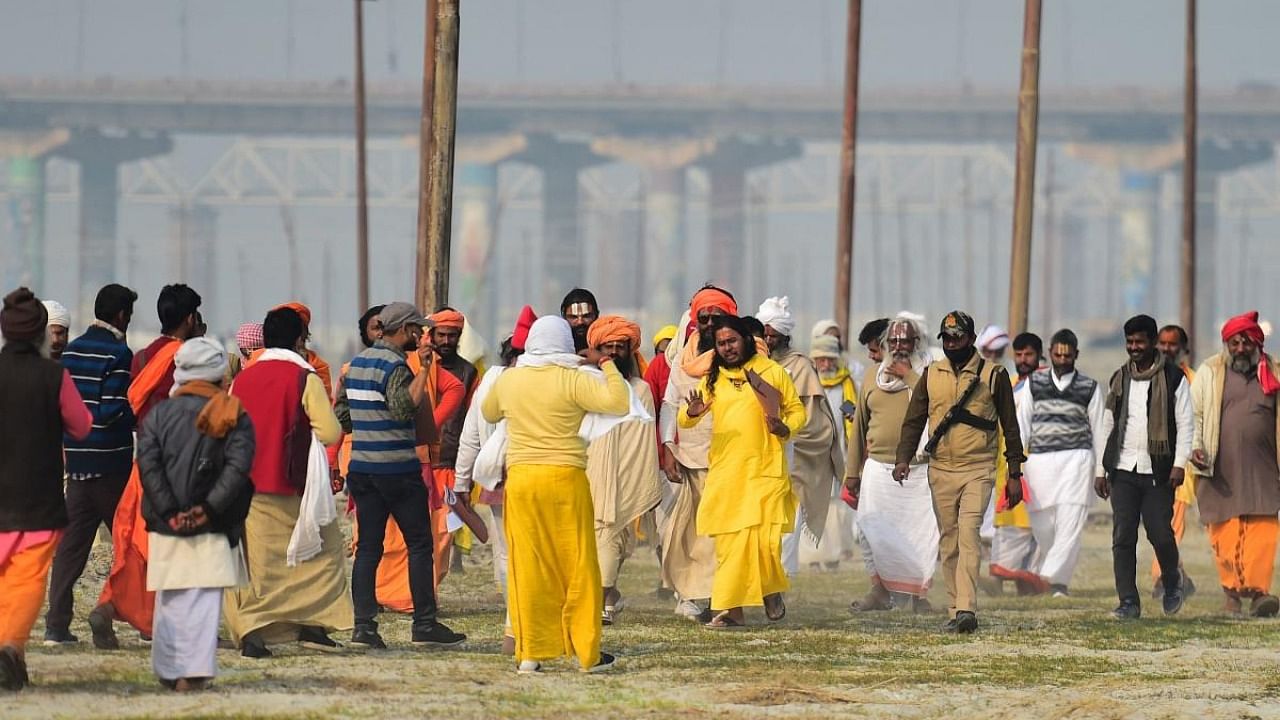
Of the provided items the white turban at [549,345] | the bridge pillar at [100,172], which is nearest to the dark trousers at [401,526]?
the white turban at [549,345]

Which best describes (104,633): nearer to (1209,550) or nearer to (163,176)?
(1209,550)

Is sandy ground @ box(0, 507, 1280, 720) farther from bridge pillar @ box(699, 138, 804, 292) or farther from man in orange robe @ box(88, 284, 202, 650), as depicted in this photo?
bridge pillar @ box(699, 138, 804, 292)

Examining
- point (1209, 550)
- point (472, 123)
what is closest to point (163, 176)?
point (472, 123)

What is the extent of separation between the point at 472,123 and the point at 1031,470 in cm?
15143

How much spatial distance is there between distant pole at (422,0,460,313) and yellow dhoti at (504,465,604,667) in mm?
7396

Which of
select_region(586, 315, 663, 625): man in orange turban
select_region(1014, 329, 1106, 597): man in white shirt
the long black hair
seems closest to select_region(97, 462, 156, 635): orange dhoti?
select_region(586, 315, 663, 625): man in orange turban

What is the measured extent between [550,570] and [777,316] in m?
4.55

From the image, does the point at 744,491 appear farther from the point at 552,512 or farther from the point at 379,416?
the point at 552,512

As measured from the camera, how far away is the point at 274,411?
10.2 meters

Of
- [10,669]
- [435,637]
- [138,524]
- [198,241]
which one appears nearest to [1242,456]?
[435,637]

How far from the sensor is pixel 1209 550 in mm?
22078

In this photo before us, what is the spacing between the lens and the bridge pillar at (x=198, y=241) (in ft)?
571

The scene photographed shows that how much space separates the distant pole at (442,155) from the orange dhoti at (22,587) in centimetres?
823

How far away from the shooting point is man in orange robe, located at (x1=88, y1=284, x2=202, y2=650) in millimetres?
10633
